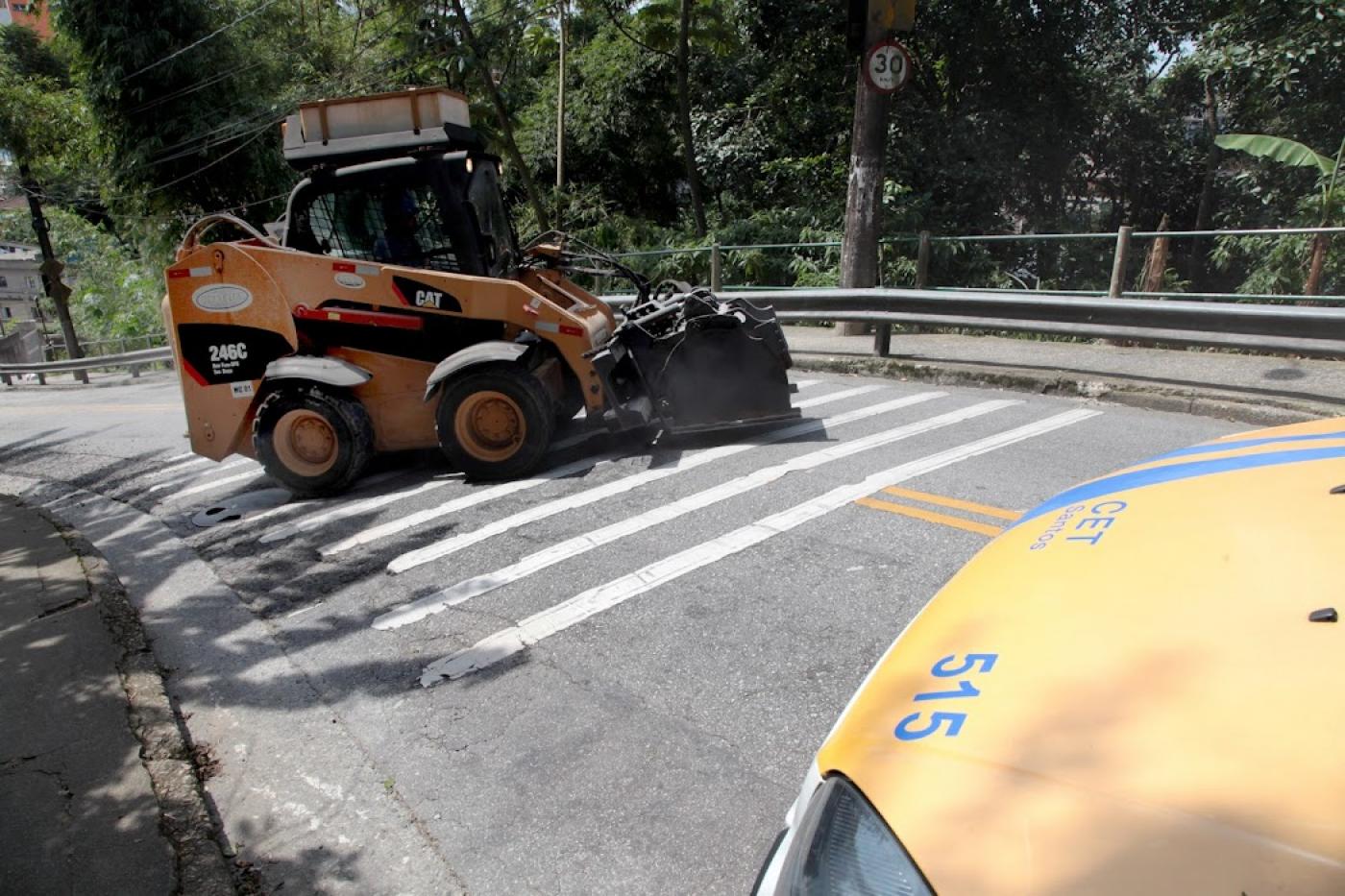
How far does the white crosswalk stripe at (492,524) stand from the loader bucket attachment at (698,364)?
337mm

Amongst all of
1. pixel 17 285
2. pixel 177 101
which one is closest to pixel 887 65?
pixel 177 101

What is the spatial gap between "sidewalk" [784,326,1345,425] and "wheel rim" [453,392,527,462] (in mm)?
4619

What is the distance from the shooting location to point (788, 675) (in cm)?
355

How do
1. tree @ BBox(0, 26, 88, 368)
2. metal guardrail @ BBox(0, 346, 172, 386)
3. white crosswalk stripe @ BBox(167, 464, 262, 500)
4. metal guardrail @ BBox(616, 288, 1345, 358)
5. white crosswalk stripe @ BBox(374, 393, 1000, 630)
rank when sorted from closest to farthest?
white crosswalk stripe @ BBox(374, 393, 1000, 630)
metal guardrail @ BBox(616, 288, 1345, 358)
white crosswalk stripe @ BBox(167, 464, 262, 500)
metal guardrail @ BBox(0, 346, 172, 386)
tree @ BBox(0, 26, 88, 368)

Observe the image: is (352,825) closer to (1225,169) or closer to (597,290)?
(597,290)

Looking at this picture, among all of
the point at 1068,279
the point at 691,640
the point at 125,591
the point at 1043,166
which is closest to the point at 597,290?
the point at 1068,279

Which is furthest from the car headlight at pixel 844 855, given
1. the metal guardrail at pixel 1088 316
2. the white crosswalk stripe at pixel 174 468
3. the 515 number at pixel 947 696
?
the white crosswalk stripe at pixel 174 468

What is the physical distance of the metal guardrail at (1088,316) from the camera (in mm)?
7020

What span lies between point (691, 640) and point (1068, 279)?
11.7 metres

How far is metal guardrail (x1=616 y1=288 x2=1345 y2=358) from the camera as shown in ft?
23.0

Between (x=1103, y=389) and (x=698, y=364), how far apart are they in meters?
3.82

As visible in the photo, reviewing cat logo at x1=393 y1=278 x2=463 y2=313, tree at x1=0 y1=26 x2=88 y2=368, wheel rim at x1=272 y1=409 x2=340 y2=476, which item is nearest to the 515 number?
cat logo at x1=393 y1=278 x2=463 y2=313

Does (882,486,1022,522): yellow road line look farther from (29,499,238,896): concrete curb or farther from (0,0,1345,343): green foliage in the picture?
(0,0,1345,343): green foliage

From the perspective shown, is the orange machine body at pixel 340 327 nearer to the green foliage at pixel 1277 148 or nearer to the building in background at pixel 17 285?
the green foliage at pixel 1277 148
